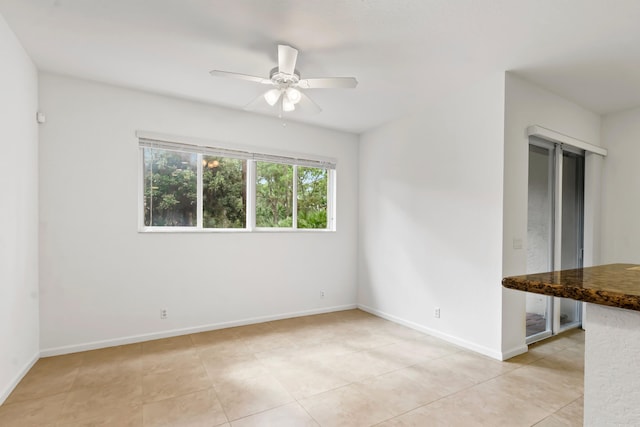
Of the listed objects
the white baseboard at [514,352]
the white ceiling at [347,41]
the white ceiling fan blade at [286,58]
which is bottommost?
the white baseboard at [514,352]

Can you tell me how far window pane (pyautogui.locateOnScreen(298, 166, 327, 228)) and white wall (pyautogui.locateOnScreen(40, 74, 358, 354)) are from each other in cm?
38

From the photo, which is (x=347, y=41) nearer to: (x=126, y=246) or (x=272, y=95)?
(x=272, y=95)

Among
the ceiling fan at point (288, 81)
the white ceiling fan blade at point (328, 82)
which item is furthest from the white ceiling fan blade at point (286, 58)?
the white ceiling fan blade at point (328, 82)

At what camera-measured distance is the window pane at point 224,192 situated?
390 cm

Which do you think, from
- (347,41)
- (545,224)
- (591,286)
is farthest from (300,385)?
(545,224)

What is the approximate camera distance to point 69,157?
3104 mm

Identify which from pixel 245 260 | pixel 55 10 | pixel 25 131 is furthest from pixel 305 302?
pixel 55 10

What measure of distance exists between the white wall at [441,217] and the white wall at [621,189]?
2.14 m

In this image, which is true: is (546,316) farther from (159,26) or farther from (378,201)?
(159,26)

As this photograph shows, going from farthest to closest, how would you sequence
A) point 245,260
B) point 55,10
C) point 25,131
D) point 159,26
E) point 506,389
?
point 245,260
point 25,131
point 506,389
point 159,26
point 55,10

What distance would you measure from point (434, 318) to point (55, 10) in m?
4.27

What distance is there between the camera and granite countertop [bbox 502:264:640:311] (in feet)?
2.60

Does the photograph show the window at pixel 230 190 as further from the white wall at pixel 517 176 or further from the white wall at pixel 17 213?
the white wall at pixel 517 176

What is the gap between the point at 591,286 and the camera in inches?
34.4
